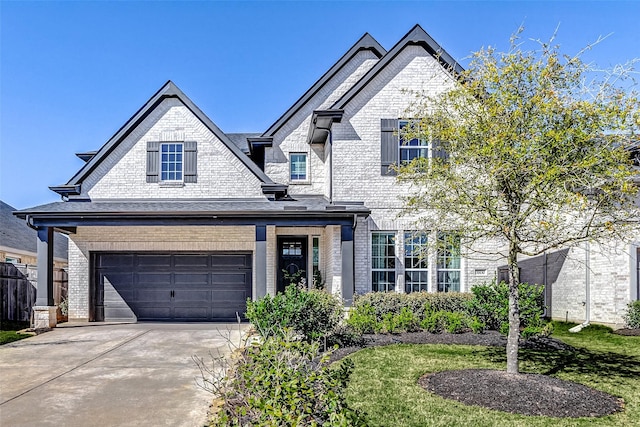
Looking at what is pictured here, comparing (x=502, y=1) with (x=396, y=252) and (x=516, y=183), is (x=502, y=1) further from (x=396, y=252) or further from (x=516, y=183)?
(x=396, y=252)

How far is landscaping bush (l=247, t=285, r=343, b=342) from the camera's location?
10.1 m

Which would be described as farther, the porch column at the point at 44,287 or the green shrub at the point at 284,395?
the porch column at the point at 44,287

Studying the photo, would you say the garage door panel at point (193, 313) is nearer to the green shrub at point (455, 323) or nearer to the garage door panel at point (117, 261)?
the garage door panel at point (117, 261)

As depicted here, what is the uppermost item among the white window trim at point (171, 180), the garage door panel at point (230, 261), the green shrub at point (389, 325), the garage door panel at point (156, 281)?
the white window trim at point (171, 180)

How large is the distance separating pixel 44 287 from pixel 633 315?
50.1ft

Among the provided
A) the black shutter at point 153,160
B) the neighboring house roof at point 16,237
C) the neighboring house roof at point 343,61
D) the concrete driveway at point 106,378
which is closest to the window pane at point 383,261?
the concrete driveway at point 106,378

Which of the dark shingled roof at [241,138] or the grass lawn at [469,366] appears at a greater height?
the dark shingled roof at [241,138]

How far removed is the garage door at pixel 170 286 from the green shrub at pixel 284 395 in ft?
37.3

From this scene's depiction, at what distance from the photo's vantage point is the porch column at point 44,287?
1379 centimetres

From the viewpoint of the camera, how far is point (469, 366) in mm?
8930

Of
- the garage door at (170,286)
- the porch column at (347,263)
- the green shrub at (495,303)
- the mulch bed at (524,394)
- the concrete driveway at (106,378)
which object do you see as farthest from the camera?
the garage door at (170,286)

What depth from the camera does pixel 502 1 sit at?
37.4 feet

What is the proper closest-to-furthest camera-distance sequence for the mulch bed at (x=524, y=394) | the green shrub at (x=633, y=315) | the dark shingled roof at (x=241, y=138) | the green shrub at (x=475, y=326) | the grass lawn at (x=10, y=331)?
the mulch bed at (x=524, y=394)
the green shrub at (x=475, y=326)
the grass lawn at (x=10, y=331)
the green shrub at (x=633, y=315)
the dark shingled roof at (x=241, y=138)

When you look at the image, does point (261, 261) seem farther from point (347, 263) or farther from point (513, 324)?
point (513, 324)
